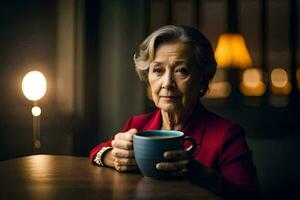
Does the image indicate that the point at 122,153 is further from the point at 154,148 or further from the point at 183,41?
the point at 183,41

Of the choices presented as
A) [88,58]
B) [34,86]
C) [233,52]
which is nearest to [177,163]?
[34,86]

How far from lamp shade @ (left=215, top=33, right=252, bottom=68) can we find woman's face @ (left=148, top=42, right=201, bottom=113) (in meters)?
2.22

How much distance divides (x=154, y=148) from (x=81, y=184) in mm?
232

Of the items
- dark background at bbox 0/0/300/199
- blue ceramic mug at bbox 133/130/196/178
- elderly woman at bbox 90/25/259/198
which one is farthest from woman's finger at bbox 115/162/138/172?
dark background at bbox 0/0/300/199

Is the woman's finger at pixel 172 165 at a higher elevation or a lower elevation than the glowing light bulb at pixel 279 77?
lower

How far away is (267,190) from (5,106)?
2.21m

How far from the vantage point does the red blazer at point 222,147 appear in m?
1.57

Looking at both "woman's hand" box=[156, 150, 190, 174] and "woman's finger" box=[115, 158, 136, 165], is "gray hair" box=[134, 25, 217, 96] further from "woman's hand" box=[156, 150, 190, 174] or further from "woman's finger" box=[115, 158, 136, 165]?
"woman's hand" box=[156, 150, 190, 174]

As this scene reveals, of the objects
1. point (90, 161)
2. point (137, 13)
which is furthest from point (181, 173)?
point (137, 13)

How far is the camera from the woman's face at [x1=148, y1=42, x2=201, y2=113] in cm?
172

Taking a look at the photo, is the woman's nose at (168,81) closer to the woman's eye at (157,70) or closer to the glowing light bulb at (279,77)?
the woman's eye at (157,70)

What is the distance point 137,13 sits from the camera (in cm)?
373

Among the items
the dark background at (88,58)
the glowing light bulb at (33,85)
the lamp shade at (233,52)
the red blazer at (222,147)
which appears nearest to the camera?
the red blazer at (222,147)

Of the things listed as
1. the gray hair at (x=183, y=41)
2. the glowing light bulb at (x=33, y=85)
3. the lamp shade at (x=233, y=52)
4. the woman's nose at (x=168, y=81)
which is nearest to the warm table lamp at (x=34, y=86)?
the glowing light bulb at (x=33, y=85)
